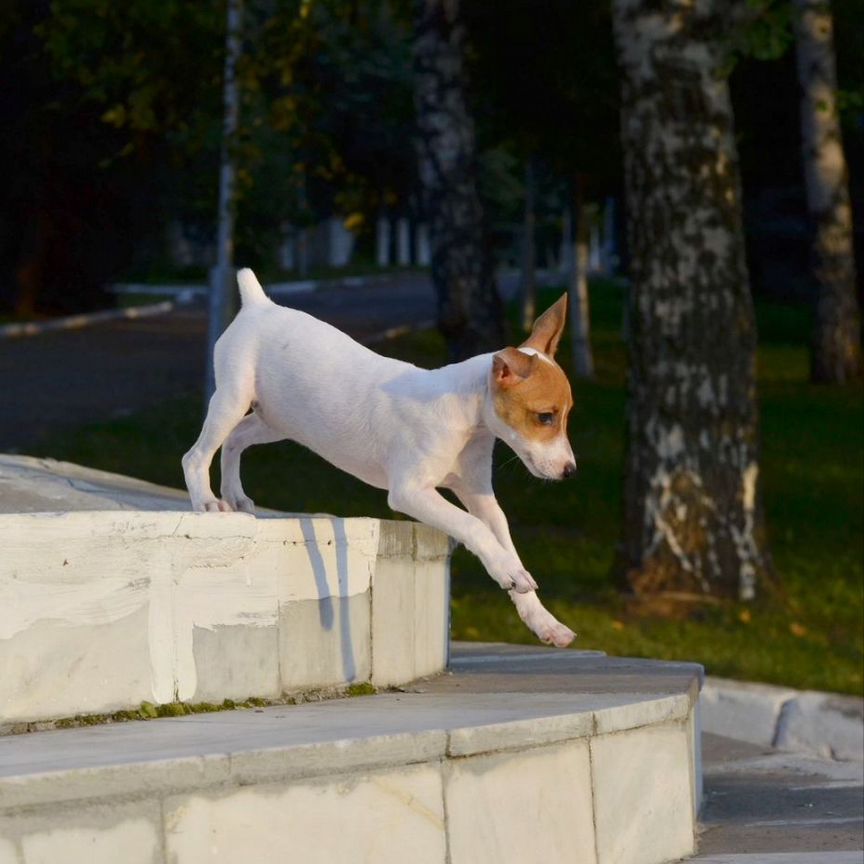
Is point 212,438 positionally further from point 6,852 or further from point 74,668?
point 6,852

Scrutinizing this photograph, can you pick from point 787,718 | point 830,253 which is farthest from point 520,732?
point 830,253

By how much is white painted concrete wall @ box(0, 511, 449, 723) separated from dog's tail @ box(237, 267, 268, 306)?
838mm

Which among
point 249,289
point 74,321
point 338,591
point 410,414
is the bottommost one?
point 338,591

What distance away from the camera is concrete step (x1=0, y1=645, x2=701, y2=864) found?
454 centimetres

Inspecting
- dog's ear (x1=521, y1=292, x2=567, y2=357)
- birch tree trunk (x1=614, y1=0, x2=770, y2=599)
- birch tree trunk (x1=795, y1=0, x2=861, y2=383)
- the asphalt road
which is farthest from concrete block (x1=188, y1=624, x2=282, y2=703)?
birch tree trunk (x1=795, y1=0, x2=861, y2=383)

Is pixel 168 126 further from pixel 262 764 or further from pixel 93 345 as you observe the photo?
pixel 262 764

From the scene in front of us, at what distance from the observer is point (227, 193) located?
69.4ft

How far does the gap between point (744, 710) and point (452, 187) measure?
11448 millimetres

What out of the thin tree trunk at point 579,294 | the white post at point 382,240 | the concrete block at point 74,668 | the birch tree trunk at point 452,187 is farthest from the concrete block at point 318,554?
the white post at point 382,240

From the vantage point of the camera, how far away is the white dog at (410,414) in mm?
5715

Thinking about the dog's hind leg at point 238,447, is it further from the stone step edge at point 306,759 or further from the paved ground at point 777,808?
the paved ground at point 777,808

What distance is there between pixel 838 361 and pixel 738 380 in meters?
16.1

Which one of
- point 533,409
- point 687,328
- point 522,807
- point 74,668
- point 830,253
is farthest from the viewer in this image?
point 830,253

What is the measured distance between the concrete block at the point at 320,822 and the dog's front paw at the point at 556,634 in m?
0.73
